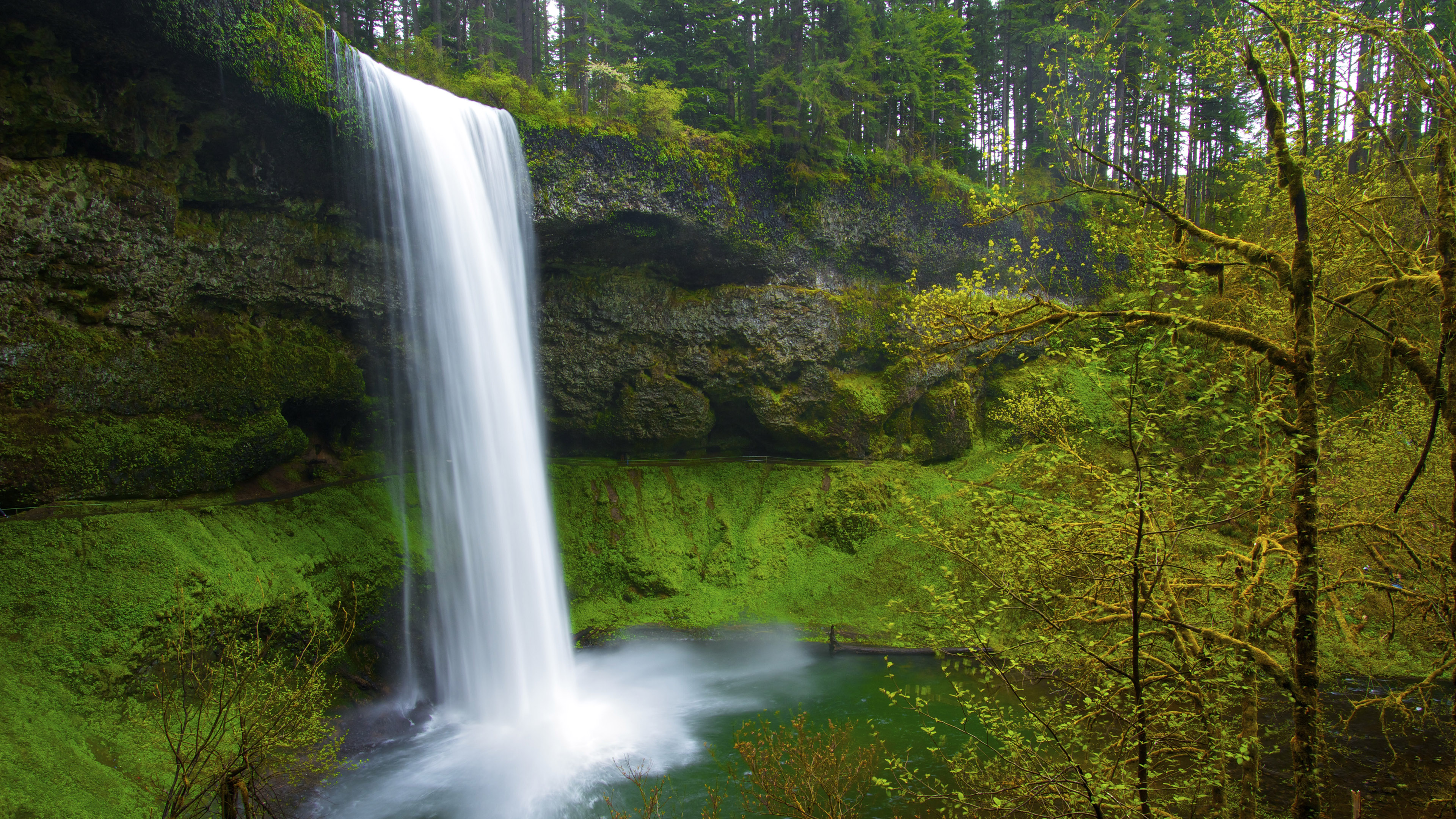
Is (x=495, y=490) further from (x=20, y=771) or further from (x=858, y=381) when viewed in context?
(x=858, y=381)

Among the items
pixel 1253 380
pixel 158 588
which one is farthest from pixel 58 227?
pixel 1253 380

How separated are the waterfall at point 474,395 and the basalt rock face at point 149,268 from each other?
6.14 ft

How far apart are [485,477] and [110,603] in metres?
6.75

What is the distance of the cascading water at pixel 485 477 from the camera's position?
45.1ft

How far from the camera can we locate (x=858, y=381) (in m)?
22.9

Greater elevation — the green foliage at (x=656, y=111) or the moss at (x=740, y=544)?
the green foliage at (x=656, y=111)

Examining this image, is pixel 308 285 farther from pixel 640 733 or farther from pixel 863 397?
pixel 863 397

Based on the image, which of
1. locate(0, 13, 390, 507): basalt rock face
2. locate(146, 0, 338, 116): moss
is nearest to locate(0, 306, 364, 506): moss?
locate(0, 13, 390, 507): basalt rock face

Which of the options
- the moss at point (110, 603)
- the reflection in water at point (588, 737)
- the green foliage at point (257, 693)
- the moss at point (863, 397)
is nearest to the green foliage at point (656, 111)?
the moss at point (863, 397)

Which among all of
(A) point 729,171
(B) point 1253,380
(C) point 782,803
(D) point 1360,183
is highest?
(A) point 729,171

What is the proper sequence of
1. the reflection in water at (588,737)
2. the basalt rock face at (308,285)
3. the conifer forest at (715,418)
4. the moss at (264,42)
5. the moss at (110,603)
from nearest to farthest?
the conifer forest at (715,418), the moss at (110,603), the moss at (264,42), the reflection in water at (588,737), the basalt rock face at (308,285)

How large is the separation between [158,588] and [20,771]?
3768 millimetres

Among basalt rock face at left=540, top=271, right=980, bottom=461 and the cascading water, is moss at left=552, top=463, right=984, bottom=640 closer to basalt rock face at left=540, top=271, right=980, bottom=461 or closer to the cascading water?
basalt rock face at left=540, top=271, right=980, bottom=461

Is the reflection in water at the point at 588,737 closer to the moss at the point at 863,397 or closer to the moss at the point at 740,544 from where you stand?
the moss at the point at 740,544
